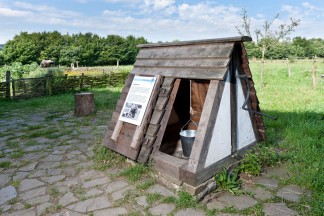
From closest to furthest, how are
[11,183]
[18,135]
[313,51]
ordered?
[11,183]
[18,135]
[313,51]

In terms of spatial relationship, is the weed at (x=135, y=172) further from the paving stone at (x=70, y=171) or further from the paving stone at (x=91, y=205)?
the paving stone at (x=70, y=171)

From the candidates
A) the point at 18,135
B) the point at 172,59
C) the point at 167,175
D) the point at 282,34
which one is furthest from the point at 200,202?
the point at 282,34

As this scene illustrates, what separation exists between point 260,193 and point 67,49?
63.0m

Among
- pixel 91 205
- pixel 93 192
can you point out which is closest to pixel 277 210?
pixel 91 205

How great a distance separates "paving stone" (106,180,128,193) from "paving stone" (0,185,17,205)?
129 centimetres

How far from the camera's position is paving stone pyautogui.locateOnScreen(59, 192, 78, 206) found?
3.05 meters

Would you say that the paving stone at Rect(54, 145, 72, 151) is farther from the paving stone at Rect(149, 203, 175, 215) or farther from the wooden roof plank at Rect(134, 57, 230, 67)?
the paving stone at Rect(149, 203, 175, 215)

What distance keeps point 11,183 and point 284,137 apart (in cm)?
531

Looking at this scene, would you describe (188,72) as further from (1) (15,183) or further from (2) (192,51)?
(1) (15,183)

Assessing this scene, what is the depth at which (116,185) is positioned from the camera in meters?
3.44

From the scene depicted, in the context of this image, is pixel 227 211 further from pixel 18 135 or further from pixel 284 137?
pixel 18 135

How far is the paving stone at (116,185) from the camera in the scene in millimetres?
3333

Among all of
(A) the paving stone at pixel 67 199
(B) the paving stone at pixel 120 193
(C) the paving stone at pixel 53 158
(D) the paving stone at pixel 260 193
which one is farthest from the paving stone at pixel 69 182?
(D) the paving stone at pixel 260 193

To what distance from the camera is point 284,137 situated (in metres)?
5.18
